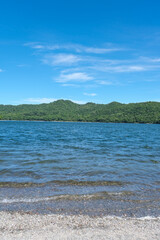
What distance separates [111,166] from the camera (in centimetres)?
1533

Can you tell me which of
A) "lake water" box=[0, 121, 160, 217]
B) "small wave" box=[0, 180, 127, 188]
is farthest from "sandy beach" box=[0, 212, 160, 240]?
"small wave" box=[0, 180, 127, 188]

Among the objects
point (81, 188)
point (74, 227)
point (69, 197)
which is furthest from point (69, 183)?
point (74, 227)

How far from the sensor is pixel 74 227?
631 cm

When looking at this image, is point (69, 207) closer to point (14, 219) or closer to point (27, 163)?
point (14, 219)

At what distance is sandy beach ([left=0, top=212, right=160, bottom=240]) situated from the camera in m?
5.73

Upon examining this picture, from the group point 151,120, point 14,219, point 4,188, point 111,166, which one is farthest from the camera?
point 151,120

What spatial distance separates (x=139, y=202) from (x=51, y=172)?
6.47 m

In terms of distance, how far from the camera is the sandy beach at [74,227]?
18.8 feet

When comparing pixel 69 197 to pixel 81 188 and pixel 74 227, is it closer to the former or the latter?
pixel 81 188

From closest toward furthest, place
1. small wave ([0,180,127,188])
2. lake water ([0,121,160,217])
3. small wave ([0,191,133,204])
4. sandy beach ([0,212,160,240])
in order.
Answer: sandy beach ([0,212,160,240]), lake water ([0,121,160,217]), small wave ([0,191,133,204]), small wave ([0,180,127,188])

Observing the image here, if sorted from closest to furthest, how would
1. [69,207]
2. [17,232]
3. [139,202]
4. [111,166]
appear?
[17,232] < [69,207] < [139,202] < [111,166]

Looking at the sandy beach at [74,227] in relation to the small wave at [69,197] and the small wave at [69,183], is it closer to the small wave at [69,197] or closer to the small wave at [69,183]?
the small wave at [69,197]

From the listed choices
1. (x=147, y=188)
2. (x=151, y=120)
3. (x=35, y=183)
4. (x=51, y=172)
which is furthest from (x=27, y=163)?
(x=151, y=120)

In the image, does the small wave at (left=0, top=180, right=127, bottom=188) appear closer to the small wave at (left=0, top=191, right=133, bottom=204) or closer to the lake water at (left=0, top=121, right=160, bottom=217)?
the lake water at (left=0, top=121, right=160, bottom=217)
